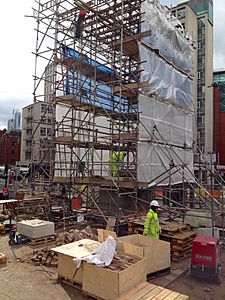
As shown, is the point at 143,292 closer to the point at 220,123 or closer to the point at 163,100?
the point at 163,100

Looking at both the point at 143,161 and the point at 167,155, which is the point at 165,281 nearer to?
the point at 143,161

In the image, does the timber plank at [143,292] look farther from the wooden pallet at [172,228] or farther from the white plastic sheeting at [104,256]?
the wooden pallet at [172,228]

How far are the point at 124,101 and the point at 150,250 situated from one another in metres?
10.9

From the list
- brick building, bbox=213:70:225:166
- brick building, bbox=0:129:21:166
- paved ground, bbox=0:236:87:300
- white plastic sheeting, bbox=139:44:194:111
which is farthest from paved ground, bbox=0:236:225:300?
brick building, bbox=0:129:21:166

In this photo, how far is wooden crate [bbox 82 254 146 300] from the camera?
518 cm

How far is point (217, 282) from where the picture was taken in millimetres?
6582

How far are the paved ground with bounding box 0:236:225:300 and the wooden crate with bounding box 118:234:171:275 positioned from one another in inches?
11.7

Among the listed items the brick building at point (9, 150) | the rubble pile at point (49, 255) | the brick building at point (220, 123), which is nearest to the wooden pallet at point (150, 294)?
the rubble pile at point (49, 255)

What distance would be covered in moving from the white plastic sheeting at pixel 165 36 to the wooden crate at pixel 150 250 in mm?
8792

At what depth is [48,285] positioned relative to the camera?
620 centimetres

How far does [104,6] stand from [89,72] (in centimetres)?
325

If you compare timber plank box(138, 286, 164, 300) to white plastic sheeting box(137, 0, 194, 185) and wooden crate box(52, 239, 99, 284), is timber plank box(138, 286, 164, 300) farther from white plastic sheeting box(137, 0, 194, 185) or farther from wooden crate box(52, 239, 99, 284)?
white plastic sheeting box(137, 0, 194, 185)

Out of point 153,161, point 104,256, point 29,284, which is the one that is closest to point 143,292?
point 104,256

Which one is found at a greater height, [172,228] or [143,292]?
[172,228]
